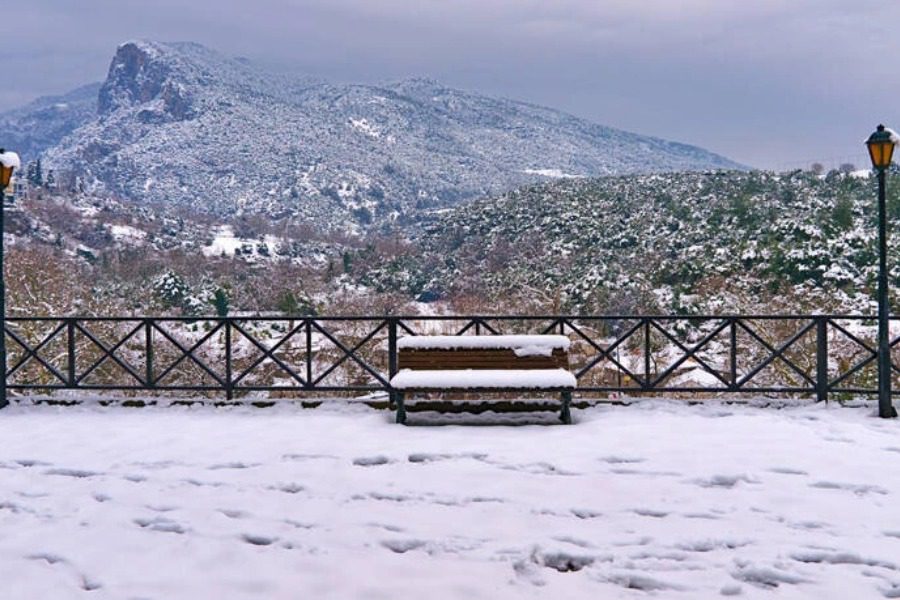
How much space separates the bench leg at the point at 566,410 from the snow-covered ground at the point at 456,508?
0.20 metres

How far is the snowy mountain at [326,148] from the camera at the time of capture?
7988cm

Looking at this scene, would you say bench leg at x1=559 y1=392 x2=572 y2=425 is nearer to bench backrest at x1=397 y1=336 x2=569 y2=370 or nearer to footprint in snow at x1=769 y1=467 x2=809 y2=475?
bench backrest at x1=397 y1=336 x2=569 y2=370

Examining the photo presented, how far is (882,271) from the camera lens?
7.36 m

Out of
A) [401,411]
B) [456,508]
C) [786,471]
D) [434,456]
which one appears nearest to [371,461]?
[434,456]

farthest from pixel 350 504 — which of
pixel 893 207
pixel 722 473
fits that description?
pixel 893 207

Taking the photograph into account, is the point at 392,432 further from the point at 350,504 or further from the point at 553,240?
the point at 553,240

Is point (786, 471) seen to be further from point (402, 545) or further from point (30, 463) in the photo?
point (30, 463)

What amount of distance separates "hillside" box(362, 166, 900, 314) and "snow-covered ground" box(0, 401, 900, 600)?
13586 mm

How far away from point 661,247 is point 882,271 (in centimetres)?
3195

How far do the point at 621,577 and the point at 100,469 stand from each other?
12.2 ft

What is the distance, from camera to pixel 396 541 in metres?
4.37

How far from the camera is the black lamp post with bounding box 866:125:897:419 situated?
23.9ft

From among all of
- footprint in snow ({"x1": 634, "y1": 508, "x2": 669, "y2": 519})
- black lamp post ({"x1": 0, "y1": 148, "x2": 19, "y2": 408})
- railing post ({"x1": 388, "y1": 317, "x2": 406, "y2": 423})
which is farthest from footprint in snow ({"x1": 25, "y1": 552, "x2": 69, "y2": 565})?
black lamp post ({"x1": 0, "y1": 148, "x2": 19, "y2": 408})

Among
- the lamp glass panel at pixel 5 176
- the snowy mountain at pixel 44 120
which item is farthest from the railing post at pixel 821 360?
the snowy mountain at pixel 44 120
